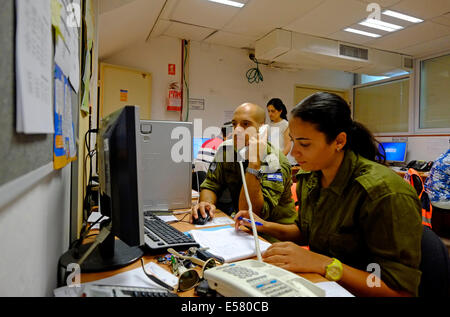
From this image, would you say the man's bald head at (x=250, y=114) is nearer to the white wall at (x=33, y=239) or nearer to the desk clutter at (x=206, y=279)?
the desk clutter at (x=206, y=279)

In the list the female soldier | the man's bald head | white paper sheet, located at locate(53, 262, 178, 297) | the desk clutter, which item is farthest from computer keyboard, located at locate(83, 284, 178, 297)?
the man's bald head

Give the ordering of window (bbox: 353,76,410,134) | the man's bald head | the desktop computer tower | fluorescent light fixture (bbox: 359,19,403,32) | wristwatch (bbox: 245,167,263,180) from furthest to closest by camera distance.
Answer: window (bbox: 353,76,410,134), fluorescent light fixture (bbox: 359,19,403,32), the man's bald head, wristwatch (bbox: 245,167,263,180), the desktop computer tower

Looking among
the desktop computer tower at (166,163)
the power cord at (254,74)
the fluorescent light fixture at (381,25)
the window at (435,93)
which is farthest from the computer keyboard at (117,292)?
the window at (435,93)

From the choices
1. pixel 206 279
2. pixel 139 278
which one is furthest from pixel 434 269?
pixel 139 278

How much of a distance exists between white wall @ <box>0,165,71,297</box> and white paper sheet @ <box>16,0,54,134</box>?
0.12m

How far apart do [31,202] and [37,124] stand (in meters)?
0.14

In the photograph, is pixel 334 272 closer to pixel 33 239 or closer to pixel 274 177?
pixel 33 239

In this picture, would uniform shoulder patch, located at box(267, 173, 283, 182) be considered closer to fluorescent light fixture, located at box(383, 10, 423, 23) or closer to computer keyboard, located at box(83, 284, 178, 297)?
computer keyboard, located at box(83, 284, 178, 297)

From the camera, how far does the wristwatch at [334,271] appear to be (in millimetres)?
745

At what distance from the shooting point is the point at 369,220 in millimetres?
832

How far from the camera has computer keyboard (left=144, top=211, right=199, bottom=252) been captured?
88cm

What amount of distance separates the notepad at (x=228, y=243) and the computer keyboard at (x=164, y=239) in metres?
0.06

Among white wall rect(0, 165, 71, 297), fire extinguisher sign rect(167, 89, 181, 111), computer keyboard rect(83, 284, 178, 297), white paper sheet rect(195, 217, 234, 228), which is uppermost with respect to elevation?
fire extinguisher sign rect(167, 89, 181, 111)

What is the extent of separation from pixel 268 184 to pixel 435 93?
434 centimetres
